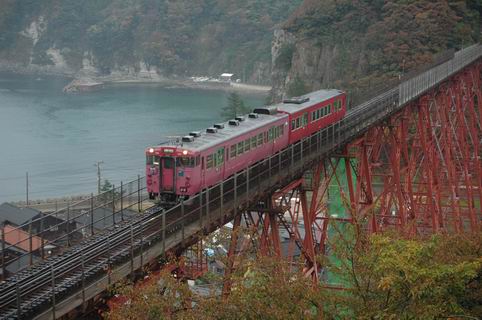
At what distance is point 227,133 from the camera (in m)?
19.4

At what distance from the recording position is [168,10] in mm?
165375

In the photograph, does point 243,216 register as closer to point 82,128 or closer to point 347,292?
point 347,292

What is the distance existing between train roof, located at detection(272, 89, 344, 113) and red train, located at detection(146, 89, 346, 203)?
1.8 inches

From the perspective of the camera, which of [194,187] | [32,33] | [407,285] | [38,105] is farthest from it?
[32,33]

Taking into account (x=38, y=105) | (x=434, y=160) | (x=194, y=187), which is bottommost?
(x=38, y=105)

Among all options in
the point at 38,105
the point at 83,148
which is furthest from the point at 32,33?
the point at 83,148

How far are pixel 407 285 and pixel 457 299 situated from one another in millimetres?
1555

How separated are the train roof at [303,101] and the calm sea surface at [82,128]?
130ft

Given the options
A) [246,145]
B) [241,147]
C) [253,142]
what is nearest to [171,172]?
[241,147]

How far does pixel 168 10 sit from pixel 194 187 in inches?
5990

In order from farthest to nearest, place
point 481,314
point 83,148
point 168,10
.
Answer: point 168,10
point 83,148
point 481,314

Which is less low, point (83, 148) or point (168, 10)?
point (168, 10)

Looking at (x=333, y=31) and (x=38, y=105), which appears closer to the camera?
(x=333, y=31)

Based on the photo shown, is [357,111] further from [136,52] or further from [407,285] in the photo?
[136,52]
